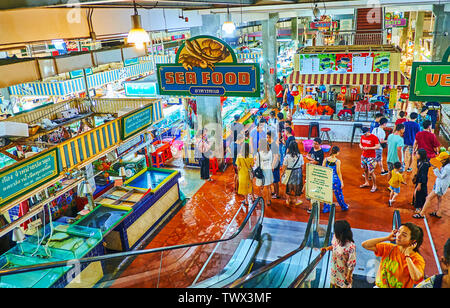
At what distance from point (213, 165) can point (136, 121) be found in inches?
146

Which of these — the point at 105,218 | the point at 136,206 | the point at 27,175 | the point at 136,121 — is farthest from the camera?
the point at 136,121

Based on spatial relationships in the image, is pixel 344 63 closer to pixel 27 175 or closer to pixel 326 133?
pixel 326 133

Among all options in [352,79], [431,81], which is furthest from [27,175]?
[352,79]

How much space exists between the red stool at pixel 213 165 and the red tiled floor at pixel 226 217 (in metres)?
0.76

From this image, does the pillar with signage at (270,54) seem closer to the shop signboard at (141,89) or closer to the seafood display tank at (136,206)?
the shop signboard at (141,89)

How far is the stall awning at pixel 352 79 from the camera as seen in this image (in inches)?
423

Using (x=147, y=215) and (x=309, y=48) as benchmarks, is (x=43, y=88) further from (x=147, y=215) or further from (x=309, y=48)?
(x=309, y=48)

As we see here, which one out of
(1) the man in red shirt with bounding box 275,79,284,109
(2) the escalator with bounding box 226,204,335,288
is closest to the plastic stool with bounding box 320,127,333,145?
(1) the man in red shirt with bounding box 275,79,284,109

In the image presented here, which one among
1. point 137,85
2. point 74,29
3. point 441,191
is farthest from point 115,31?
point 441,191

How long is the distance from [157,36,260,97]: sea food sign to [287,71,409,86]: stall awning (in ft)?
18.3

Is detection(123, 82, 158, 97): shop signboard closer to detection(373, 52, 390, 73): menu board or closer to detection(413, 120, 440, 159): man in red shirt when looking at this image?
detection(373, 52, 390, 73): menu board

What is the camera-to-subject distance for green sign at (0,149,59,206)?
197 inches

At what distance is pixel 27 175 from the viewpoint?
5.40m

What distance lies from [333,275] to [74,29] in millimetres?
6920
